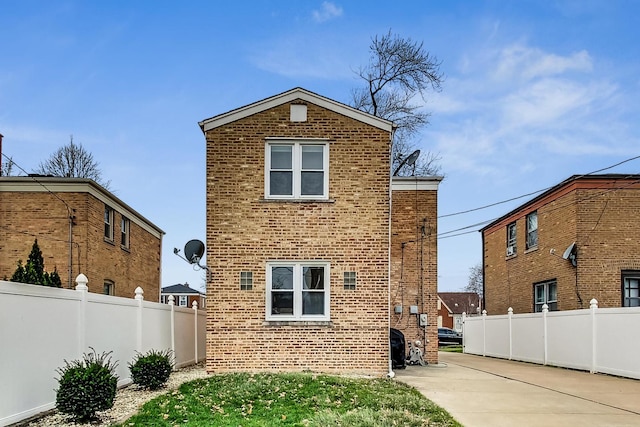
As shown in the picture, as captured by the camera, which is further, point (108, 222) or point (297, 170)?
point (108, 222)

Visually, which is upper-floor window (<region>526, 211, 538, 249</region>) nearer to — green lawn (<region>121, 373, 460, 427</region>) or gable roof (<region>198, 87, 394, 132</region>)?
gable roof (<region>198, 87, 394, 132</region>)

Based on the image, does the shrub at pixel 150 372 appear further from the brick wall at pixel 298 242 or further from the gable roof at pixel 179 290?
the gable roof at pixel 179 290

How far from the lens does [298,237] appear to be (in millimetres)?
15195

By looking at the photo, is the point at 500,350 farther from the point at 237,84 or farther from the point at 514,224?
the point at 237,84

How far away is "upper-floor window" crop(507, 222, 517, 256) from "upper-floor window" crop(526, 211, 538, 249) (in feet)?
6.09

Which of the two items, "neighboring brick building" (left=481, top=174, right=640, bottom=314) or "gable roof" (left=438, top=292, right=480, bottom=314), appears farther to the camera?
"gable roof" (left=438, top=292, right=480, bottom=314)

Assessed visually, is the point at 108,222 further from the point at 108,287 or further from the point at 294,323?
the point at 294,323

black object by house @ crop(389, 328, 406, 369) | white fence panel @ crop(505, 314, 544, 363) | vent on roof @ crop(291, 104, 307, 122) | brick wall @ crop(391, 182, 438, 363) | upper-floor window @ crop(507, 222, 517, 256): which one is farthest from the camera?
upper-floor window @ crop(507, 222, 517, 256)

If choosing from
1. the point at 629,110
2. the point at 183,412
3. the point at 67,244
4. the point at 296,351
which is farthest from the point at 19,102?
the point at 629,110

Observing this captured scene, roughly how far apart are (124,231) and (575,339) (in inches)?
653

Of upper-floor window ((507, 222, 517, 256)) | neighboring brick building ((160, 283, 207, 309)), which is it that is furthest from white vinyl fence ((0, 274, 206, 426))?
neighboring brick building ((160, 283, 207, 309))

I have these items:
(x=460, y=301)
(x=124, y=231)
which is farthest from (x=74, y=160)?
(x=460, y=301)

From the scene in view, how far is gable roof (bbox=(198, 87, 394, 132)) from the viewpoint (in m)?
15.3

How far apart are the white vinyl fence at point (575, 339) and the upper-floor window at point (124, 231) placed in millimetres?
14915
